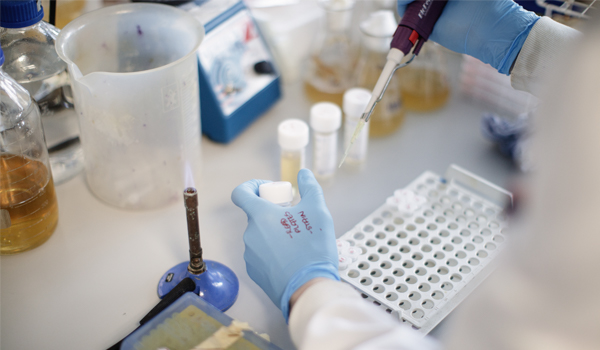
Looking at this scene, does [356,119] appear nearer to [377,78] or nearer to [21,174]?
[377,78]

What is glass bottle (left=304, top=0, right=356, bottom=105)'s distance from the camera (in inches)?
51.3

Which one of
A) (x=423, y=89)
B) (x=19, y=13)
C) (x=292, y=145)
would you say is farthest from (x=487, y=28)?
(x=19, y=13)

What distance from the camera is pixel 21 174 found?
89 centimetres

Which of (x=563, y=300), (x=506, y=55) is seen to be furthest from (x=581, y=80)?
(x=506, y=55)

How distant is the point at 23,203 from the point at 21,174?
0.06 metres

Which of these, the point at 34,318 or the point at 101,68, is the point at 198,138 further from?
the point at 34,318

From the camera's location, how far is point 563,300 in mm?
485

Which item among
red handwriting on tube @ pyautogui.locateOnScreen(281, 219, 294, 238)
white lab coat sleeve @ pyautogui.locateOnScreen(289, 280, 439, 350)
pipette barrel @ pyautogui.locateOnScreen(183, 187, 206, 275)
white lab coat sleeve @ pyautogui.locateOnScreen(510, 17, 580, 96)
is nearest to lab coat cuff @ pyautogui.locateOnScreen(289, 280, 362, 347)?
white lab coat sleeve @ pyautogui.locateOnScreen(289, 280, 439, 350)

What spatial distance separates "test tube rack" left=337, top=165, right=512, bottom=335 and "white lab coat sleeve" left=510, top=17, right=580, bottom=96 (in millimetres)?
223

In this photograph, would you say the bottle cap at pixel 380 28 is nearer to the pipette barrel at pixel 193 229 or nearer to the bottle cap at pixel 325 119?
the bottle cap at pixel 325 119

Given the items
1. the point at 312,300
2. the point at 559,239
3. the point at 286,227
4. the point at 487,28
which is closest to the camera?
the point at 559,239

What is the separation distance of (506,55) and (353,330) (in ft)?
2.22

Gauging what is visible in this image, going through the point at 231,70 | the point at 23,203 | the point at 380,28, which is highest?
the point at 380,28

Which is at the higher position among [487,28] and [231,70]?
[487,28]
